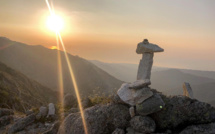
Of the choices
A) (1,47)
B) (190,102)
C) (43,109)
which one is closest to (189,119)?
(190,102)

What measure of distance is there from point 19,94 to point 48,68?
68776 mm

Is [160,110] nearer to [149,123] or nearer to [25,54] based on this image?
[149,123]

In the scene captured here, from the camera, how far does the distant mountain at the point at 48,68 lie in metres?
93.8

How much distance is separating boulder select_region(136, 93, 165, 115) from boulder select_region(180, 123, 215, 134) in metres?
1.39

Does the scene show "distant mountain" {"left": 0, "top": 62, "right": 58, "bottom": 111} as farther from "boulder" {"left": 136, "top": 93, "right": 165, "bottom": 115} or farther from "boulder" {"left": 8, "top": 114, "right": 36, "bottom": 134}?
"boulder" {"left": 136, "top": 93, "right": 165, "bottom": 115}

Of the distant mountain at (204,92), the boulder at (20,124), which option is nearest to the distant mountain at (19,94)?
the boulder at (20,124)

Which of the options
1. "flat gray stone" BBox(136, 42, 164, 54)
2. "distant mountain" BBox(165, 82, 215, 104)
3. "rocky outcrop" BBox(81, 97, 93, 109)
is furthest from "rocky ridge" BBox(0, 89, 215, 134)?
"distant mountain" BBox(165, 82, 215, 104)

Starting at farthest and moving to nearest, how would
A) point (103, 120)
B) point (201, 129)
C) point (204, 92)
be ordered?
1. point (204, 92)
2. point (103, 120)
3. point (201, 129)

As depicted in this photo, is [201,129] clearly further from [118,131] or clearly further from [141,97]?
[118,131]

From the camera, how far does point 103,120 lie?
8836 millimetres

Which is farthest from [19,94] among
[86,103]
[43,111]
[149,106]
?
[149,106]

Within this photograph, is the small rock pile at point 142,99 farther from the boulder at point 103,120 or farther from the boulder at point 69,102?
the boulder at point 69,102

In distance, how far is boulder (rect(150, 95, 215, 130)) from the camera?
774 centimetres

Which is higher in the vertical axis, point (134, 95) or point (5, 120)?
point (134, 95)
